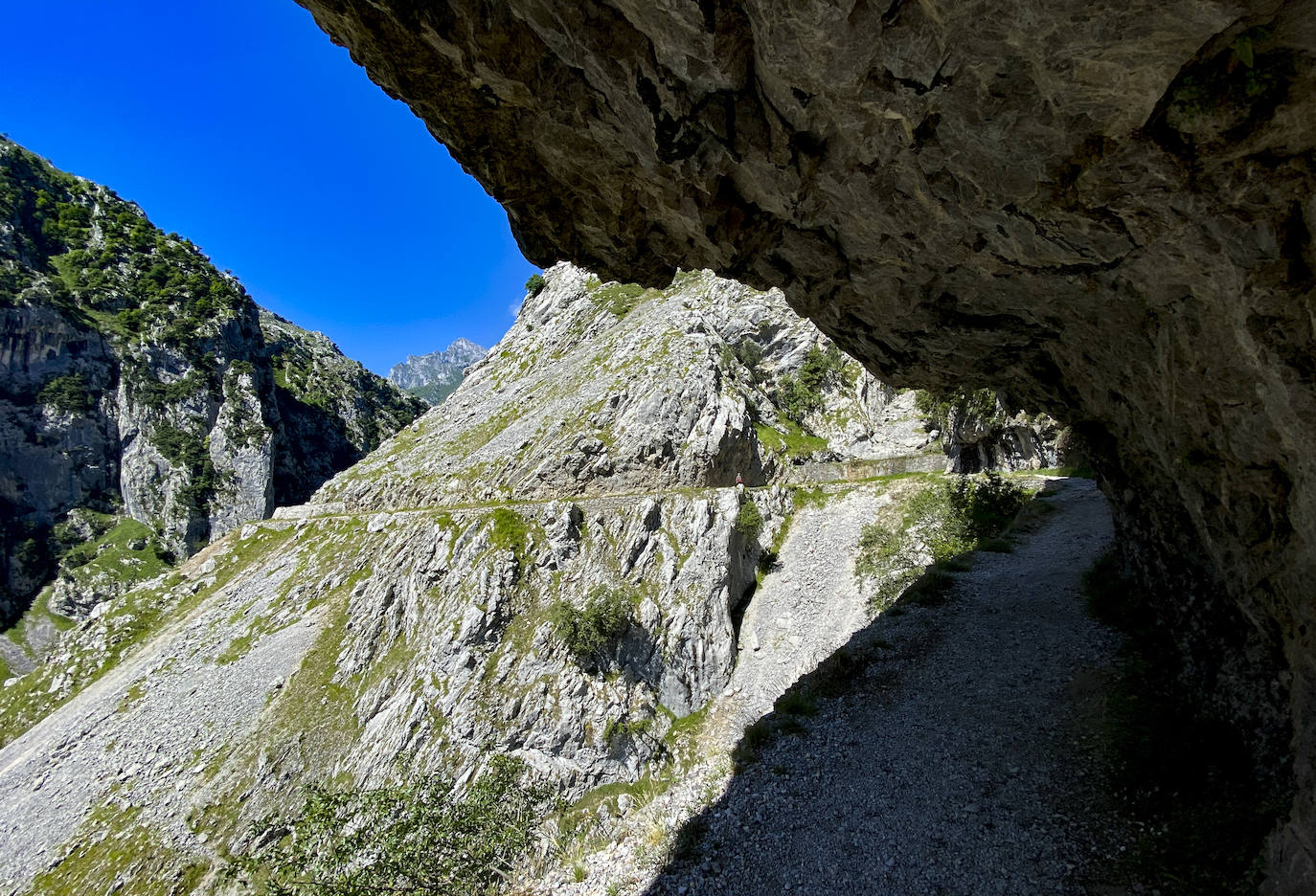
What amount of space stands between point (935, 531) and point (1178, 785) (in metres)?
23.6

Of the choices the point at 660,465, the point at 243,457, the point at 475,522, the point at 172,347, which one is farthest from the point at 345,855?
the point at 172,347

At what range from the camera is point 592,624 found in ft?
89.2

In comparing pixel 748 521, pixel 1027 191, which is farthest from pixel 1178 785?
pixel 748 521

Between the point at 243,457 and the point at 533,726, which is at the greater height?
the point at 243,457

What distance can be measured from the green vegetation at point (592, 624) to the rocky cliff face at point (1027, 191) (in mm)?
20968

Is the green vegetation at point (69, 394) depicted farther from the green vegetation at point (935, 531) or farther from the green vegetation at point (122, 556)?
the green vegetation at point (935, 531)

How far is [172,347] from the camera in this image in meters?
109

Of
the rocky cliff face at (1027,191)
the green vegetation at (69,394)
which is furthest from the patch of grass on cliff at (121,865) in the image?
the green vegetation at (69,394)

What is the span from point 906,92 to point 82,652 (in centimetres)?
6058

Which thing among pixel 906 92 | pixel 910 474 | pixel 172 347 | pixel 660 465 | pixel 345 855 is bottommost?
pixel 345 855

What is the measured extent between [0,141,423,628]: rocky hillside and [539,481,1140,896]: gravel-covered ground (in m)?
115

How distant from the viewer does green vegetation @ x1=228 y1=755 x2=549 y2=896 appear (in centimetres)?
1349

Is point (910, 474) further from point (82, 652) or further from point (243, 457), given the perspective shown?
point (243, 457)

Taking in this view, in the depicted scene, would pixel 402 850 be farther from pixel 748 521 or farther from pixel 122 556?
pixel 122 556
